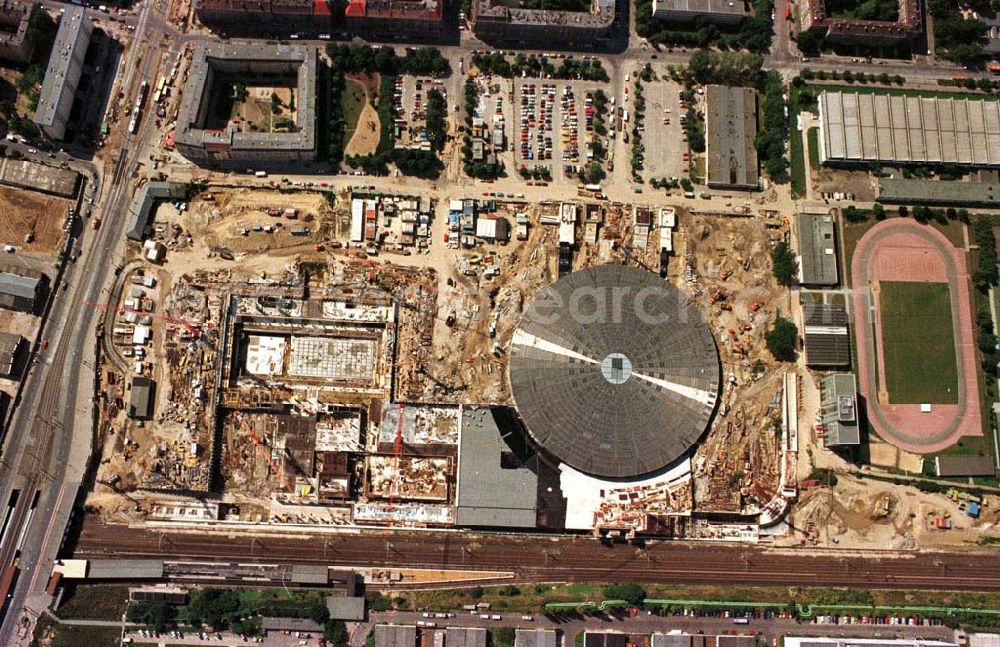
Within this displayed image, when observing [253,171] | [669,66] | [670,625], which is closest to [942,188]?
[669,66]

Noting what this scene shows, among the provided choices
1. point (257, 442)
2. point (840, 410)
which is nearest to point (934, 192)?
point (840, 410)

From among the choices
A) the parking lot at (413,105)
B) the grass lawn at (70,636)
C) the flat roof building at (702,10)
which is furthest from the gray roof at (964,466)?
the grass lawn at (70,636)

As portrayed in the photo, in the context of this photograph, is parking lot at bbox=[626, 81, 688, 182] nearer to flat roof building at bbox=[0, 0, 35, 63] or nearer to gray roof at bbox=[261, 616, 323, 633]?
gray roof at bbox=[261, 616, 323, 633]

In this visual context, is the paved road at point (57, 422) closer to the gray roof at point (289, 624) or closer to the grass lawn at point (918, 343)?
the gray roof at point (289, 624)

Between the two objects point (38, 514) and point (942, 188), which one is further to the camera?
point (942, 188)

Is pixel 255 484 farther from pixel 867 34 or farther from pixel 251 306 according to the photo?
pixel 867 34

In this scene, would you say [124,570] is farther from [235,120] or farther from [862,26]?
[862,26]
